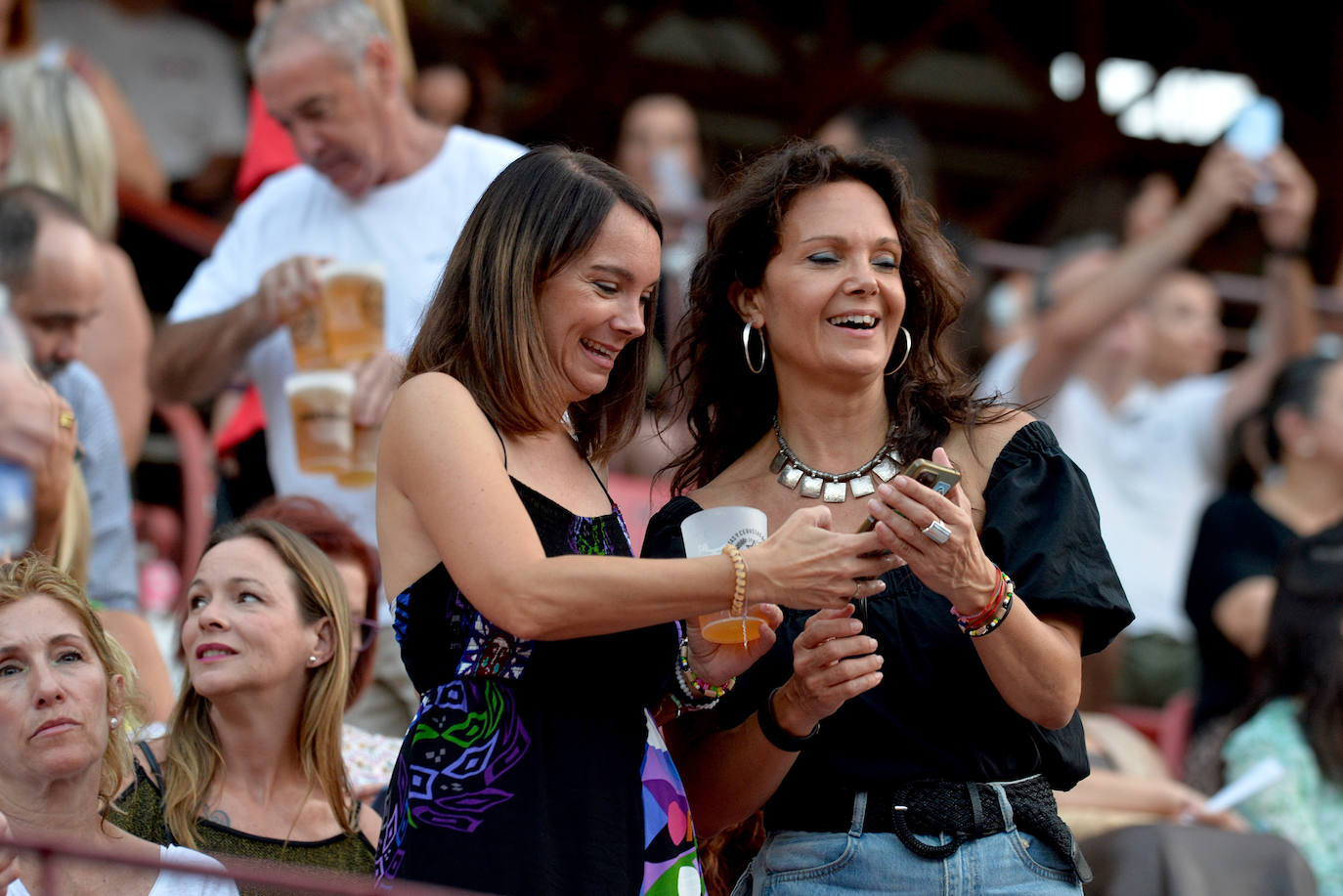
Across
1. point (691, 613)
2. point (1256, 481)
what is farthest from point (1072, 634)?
point (1256, 481)

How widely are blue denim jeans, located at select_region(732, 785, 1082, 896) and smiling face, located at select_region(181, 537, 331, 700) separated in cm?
101

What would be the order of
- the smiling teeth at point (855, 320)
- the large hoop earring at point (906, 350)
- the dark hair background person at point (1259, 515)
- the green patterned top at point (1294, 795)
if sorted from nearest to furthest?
the smiling teeth at point (855, 320)
the large hoop earring at point (906, 350)
the green patterned top at point (1294, 795)
the dark hair background person at point (1259, 515)

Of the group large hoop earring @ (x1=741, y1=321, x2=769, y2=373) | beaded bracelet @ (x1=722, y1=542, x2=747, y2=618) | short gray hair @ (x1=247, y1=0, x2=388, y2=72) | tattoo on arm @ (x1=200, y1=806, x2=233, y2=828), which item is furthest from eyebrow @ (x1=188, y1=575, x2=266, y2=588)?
short gray hair @ (x1=247, y1=0, x2=388, y2=72)

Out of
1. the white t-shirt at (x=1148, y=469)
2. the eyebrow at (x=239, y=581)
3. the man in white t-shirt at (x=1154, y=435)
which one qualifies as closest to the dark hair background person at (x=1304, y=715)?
the man in white t-shirt at (x=1154, y=435)

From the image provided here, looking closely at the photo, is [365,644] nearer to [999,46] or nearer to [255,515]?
[255,515]

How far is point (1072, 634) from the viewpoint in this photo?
8.79 ft

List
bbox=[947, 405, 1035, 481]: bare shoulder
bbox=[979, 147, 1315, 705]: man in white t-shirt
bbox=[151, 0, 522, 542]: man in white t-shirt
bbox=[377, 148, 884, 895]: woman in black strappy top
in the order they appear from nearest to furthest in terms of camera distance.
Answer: bbox=[377, 148, 884, 895]: woman in black strappy top → bbox=[947, 405, 1035, 481]: bare shoulder → bbox=[151, 0, 522, 542]: man in white t-shirt → bbox=[979, 147, 1315, 705]: man in white t-shirt

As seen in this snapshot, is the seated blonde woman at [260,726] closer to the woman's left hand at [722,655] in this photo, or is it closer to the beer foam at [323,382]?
the beer foam at [323,382]

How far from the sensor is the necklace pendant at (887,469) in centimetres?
290

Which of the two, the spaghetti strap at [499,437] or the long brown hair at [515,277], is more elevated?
the long brown hair at [515,277]

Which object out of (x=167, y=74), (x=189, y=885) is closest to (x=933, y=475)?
(x=189, y=885)

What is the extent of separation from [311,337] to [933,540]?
1970 millimetres

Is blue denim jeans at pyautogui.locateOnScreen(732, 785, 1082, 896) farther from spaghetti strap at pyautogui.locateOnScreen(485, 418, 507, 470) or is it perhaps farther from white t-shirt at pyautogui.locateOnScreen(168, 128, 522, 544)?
white t-shirt at pyautogui.locateOnScreen(168, 128, 522, 544)

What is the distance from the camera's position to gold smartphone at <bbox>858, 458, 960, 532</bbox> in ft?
8.11
